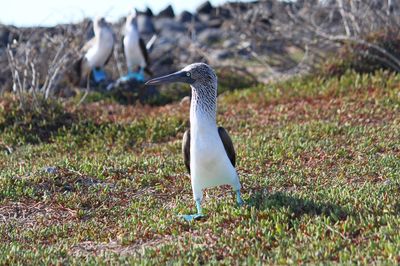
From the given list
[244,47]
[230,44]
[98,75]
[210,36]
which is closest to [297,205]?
[98,75]

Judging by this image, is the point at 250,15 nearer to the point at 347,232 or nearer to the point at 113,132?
the point at 113,132

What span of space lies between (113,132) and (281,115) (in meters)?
2.48

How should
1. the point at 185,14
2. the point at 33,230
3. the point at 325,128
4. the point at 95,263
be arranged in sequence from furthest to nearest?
the point at 185,14 → the point at 325,128 → the point at 33,230 → the point at 95,263

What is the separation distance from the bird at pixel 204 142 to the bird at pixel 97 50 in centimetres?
978

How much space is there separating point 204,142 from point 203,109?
29cm

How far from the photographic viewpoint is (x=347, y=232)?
5.52 meters

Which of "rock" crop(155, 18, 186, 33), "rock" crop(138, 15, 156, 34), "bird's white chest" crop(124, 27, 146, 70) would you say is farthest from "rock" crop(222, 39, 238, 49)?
"bird's white chest" crop(124, 27, 146, 70)

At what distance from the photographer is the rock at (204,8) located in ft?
108

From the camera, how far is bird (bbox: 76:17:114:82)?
1614 cm

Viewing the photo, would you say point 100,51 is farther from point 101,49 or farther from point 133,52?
point 133,52

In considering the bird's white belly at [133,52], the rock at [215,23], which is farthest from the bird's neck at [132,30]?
the rock at [215,23]

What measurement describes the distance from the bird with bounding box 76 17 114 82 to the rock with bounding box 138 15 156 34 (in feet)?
34.5

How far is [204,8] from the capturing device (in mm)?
32969

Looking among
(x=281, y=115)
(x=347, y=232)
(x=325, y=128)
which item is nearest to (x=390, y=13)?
(x=281, y=115)
